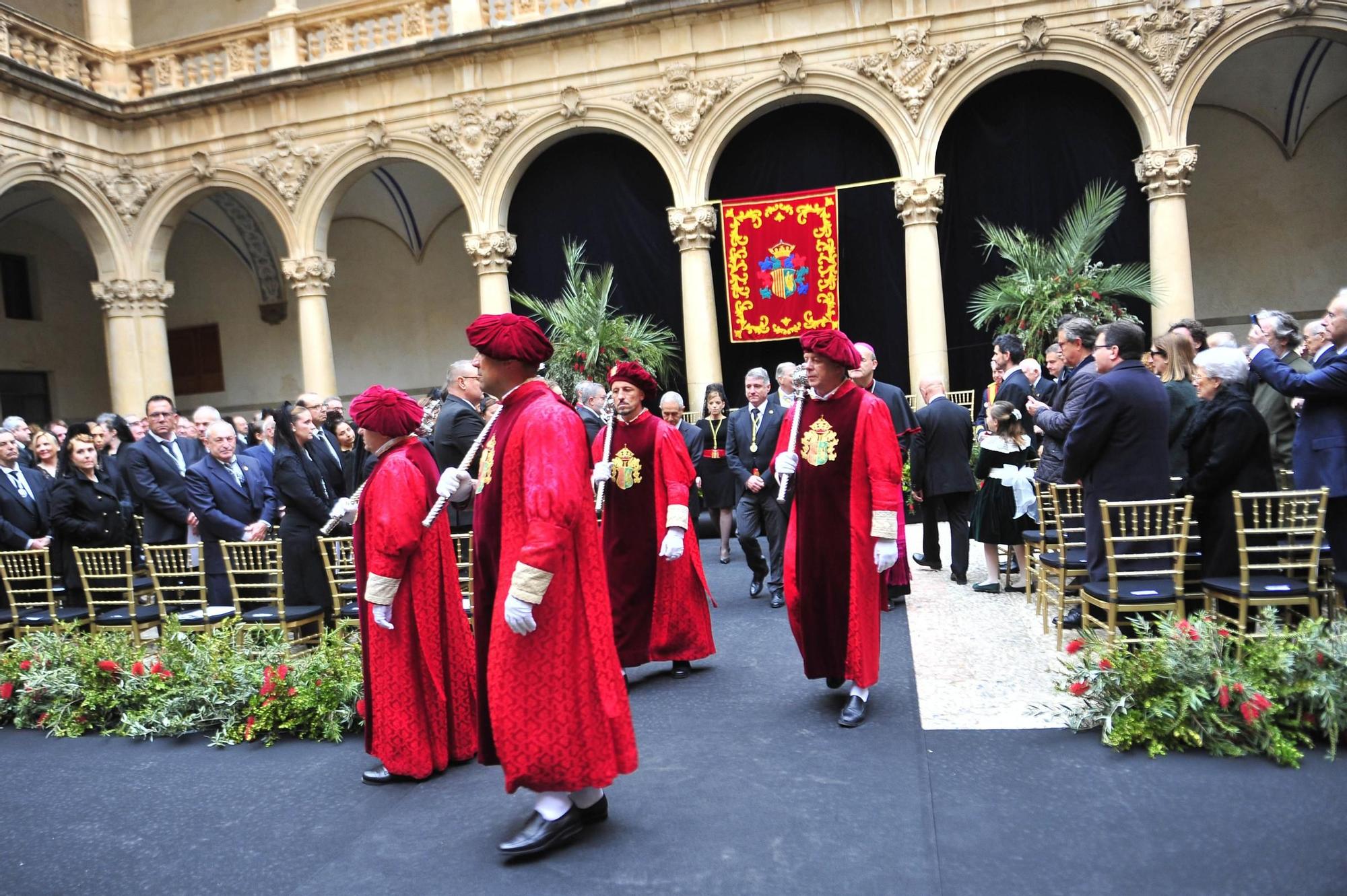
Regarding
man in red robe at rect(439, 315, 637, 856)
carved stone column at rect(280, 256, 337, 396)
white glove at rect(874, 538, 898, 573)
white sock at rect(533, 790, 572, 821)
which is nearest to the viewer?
man in red robe at rect(439, 315, 637, 856)

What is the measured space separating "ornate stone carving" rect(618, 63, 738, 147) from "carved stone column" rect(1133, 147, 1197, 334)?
570 cm

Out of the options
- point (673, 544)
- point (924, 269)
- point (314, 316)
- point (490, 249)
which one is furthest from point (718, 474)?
point (314, 316)

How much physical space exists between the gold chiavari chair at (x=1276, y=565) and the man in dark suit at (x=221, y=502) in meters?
6.00

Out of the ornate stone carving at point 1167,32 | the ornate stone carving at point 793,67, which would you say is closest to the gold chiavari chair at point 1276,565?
the ornate stone carving at point 1167,32

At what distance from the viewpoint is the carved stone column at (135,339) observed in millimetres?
15125

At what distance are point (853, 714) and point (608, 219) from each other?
11.3 metres

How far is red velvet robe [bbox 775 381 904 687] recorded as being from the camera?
443 cm

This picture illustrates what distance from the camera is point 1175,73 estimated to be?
11.7 metres

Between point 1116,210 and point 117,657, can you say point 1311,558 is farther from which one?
point 1116,210

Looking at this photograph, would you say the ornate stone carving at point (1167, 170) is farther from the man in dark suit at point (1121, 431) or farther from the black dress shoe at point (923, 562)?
the man in dark suit at point (1121, 431)

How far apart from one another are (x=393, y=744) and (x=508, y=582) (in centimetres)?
134

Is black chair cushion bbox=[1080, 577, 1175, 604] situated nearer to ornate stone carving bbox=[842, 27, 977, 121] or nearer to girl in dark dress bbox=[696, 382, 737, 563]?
girl in dark dress bbox=[696, 382, 737, 563]

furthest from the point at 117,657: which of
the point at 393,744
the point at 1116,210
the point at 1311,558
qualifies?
the point at 1116,210

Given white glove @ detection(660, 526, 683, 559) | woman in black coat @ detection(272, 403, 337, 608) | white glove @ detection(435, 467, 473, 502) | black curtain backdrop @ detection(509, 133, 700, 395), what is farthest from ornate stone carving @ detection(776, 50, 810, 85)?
white glove @ detection(435, 467, 473, 502)
